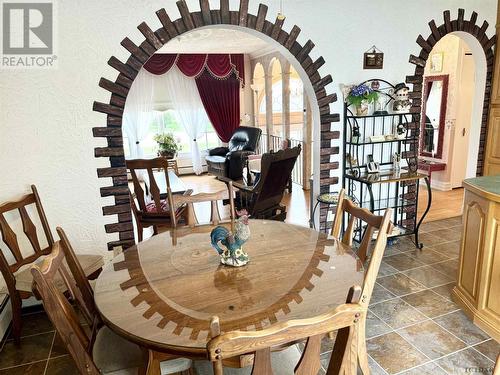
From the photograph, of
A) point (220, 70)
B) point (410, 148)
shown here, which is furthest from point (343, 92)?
point (220, 70)

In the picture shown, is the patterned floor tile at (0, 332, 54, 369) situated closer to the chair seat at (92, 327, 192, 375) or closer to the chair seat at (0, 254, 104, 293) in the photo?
the chair seat at (0, 254, 104, 293)

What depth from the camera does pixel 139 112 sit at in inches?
326

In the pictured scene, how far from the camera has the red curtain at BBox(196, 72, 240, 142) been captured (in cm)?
864

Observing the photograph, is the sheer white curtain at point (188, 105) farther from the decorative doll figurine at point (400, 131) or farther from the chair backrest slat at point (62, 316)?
the chair backrest slat at point (62, 316)

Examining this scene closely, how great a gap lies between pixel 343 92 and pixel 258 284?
2535 mm

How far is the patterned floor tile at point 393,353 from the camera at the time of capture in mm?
2213

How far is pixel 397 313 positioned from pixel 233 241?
1.63m

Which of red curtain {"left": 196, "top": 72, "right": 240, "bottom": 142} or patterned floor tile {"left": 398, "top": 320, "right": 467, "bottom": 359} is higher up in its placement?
red curtain {"left": 196, "top": 72, "right": 240, "bottom": 142}

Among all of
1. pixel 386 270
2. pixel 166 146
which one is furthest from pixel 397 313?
pixel 166 146

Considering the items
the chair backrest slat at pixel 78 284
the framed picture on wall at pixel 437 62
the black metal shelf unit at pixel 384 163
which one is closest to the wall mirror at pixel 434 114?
the framed picture on wall at pixel 437 62

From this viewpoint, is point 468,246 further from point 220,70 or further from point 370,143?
point 220,70

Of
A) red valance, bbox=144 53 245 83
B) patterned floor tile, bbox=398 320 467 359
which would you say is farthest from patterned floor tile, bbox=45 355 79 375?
red valance, bbox=144 53 245 83

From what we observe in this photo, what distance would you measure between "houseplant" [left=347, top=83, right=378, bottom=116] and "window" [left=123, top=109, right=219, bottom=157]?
5.88m

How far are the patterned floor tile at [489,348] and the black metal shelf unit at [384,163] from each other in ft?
4.92
